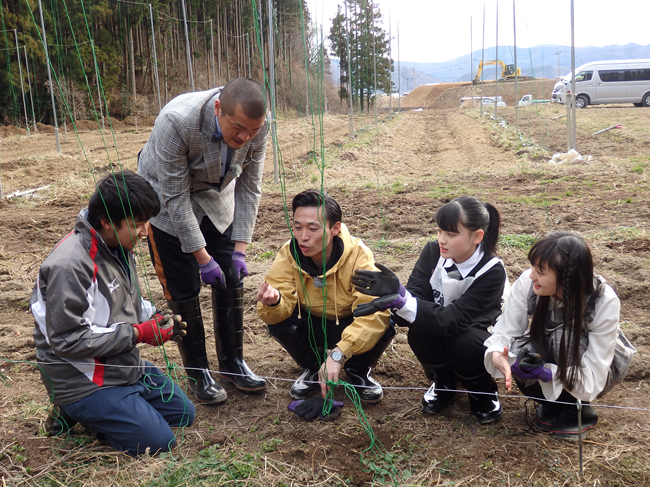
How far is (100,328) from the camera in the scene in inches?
71.9

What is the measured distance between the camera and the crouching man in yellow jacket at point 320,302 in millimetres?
2070

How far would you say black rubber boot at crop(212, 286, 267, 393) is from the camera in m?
2.35

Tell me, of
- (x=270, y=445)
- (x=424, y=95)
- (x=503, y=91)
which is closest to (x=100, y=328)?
(x=270, y=445)

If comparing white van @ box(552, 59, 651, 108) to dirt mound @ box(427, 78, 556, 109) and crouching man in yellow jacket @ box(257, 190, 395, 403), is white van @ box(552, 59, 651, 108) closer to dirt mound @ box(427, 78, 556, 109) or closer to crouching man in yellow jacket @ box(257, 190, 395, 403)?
dirt mound @ box(427, 78, 556, 109)

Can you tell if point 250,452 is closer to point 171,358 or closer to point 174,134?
point 171,358

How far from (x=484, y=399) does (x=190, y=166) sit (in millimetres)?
1466

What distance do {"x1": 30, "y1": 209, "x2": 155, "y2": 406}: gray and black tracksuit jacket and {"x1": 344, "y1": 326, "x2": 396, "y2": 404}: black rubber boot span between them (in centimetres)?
86

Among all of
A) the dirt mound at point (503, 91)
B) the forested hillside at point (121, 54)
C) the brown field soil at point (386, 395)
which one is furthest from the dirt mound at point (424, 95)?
the brown field soil at point (386, 395)

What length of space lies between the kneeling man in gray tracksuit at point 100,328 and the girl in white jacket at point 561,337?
1.19 meters

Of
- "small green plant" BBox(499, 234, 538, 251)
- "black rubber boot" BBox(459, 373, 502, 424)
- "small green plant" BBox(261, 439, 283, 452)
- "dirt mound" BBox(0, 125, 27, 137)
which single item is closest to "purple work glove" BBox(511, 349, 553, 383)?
"black rubber boot" BBox(459, 373, 502, 424)

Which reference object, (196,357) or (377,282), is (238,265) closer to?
(196,357)

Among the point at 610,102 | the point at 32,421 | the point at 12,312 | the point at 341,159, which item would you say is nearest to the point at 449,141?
the point at 341,159

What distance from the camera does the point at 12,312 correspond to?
3.36 meters

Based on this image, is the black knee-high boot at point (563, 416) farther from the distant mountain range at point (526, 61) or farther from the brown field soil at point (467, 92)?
the brown field soil at point (467, 92)
